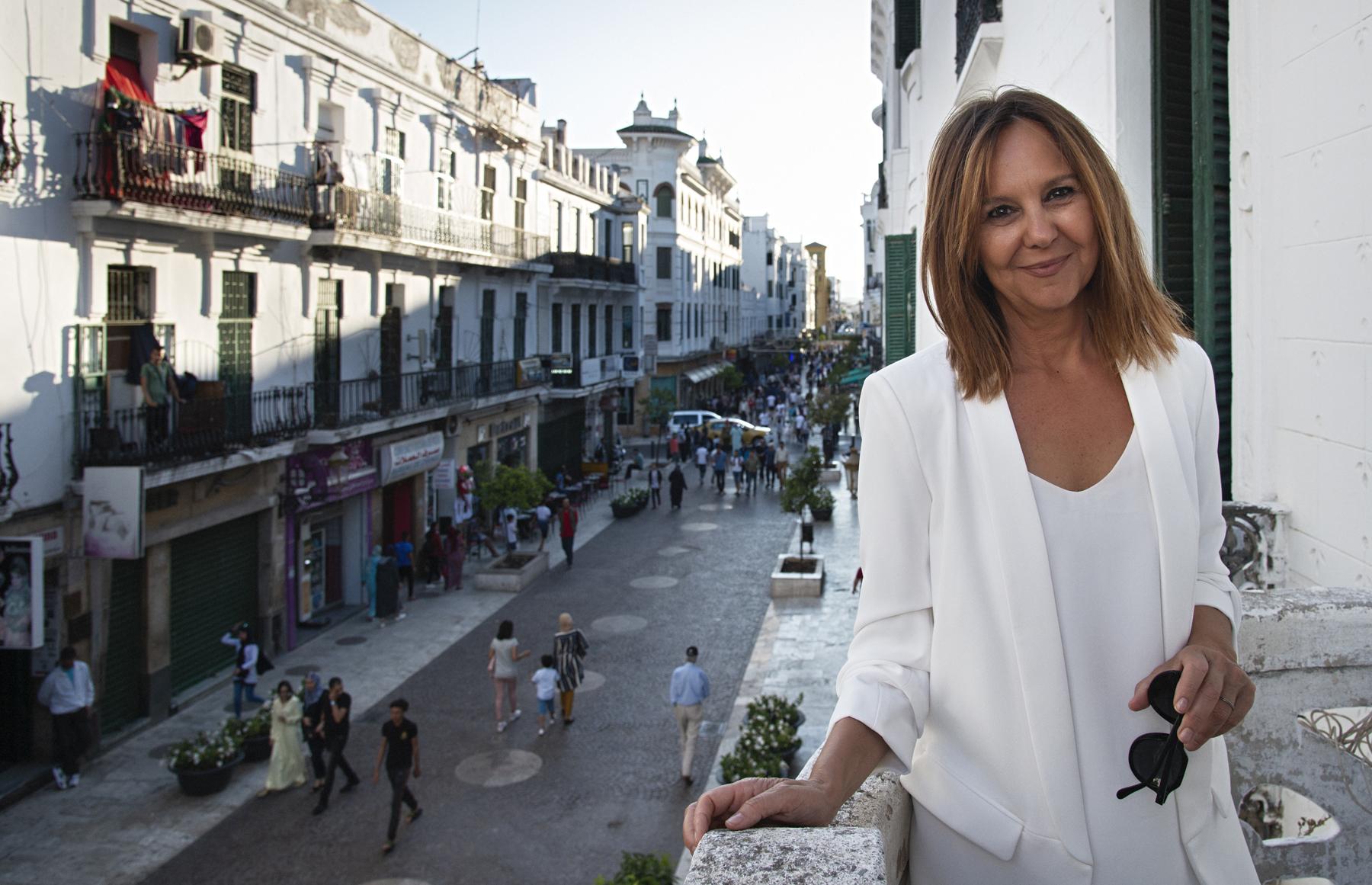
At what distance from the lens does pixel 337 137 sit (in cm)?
2038

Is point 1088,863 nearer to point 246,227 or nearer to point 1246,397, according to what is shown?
point 1246,397

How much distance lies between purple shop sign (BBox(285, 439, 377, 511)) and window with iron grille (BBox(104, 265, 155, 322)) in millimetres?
3920

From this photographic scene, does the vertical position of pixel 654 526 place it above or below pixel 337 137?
below

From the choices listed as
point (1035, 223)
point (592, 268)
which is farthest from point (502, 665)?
point (592, 268)

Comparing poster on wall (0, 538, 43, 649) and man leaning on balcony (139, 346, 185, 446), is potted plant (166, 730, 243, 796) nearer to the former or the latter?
poster on wall (0, 538, 43, 649)

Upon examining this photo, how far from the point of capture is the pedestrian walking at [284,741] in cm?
1266

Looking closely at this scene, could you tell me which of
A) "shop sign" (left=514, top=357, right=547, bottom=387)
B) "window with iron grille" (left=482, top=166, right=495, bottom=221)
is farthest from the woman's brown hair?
"shop sign" (left=514, top=357, right=547, bottom=387)

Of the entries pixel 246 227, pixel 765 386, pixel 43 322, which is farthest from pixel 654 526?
pixel 765 386

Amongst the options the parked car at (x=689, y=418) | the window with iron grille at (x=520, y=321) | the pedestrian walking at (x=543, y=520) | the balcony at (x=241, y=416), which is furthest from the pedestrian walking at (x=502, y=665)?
the parked car at (x=689, y=418)

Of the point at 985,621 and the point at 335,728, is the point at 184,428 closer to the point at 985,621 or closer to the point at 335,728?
the point at 335,728

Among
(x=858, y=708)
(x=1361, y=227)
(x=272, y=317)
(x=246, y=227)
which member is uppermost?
(x=246, y=227)

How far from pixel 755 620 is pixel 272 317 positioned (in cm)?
969

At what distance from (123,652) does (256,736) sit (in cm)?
260

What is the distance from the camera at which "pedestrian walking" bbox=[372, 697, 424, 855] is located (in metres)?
11.3
